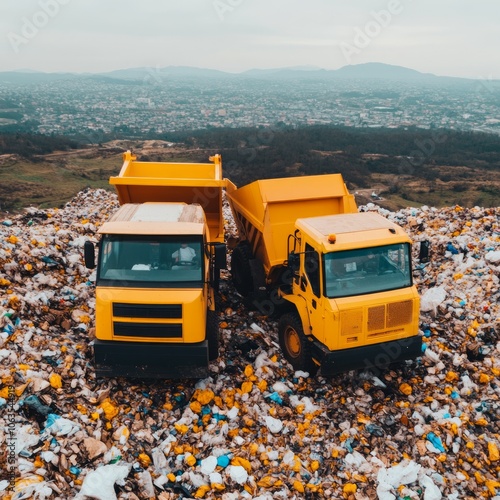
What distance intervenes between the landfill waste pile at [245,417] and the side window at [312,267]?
135 centimetres

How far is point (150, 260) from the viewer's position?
615 cm

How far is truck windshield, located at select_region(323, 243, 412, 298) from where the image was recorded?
609 centimetres

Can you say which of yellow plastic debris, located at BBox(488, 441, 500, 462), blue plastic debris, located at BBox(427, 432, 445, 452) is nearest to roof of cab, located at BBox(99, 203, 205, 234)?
blue plastic debris, located at BBox(427, 432, 445, 452)

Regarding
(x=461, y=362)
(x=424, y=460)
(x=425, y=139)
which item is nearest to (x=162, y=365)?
(x=424, y=460)

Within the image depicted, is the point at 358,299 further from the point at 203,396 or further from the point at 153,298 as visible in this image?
the point at 153,298

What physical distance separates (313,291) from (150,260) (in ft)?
6.89

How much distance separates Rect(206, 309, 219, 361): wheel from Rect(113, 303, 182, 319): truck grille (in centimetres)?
78

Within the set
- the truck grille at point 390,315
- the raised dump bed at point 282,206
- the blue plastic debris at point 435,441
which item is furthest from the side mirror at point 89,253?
the blue plastic debris at point 435,441

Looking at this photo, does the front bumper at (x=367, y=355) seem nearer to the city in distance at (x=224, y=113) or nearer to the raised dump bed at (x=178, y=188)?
the raised dump bed at (x=178, y=188)

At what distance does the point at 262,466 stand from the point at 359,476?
3.38 feet

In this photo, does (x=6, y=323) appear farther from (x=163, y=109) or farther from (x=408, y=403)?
(x=163, y=109)

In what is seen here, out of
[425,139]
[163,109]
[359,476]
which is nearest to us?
[359,476]

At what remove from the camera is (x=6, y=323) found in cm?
668

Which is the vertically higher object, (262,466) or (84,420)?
(84,420)
